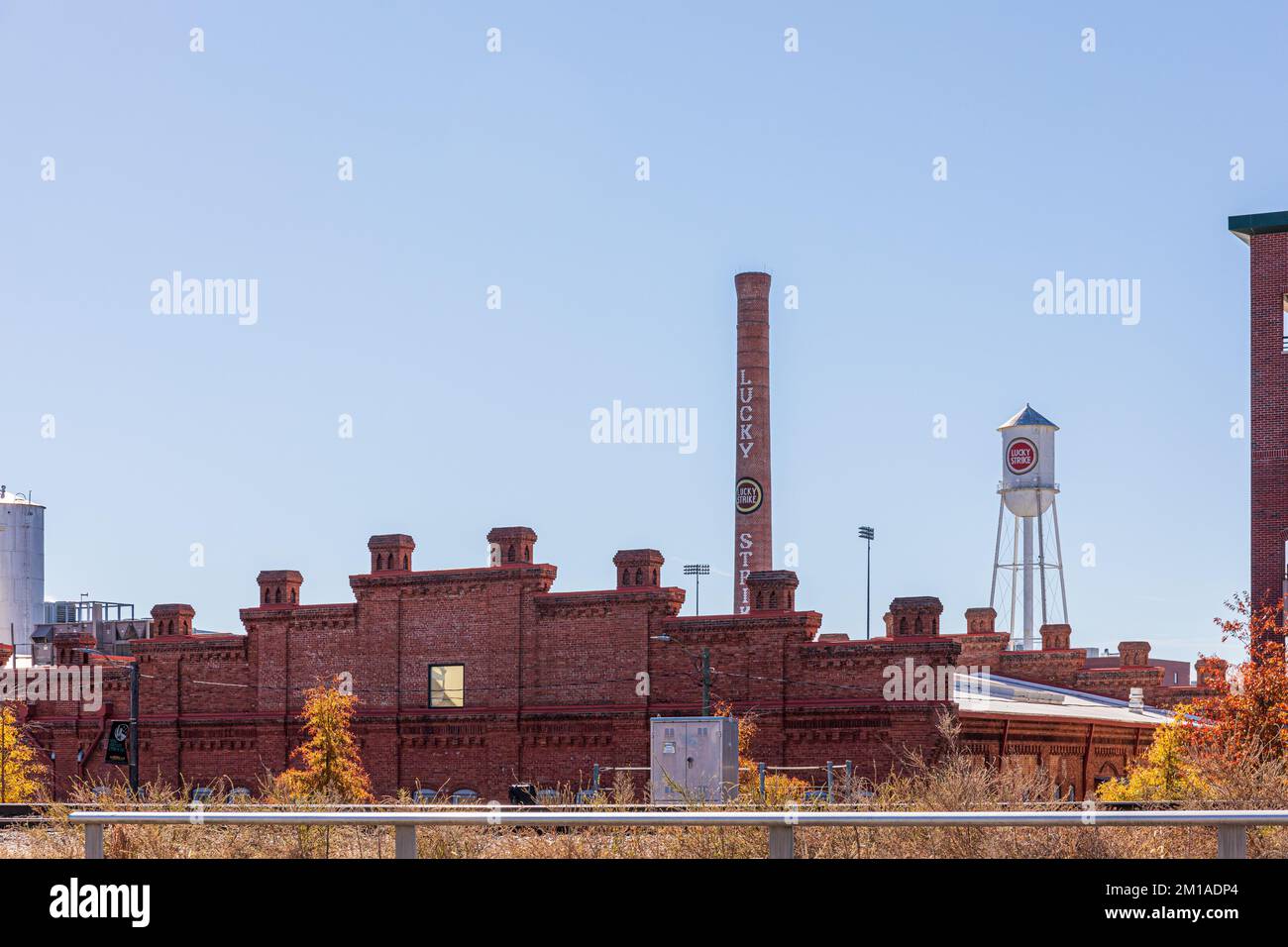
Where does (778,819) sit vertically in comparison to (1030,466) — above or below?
below

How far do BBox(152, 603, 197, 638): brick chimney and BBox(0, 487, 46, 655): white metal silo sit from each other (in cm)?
4562

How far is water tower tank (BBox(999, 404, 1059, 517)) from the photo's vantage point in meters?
78.6

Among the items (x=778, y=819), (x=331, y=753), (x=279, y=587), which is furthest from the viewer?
(x=279, y=587)

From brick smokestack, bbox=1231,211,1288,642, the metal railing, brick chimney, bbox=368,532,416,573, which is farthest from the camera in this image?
brick chimney, bbox=368,532,416,573

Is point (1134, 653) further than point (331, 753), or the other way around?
point (1134, 653)

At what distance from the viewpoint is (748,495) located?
74688mm

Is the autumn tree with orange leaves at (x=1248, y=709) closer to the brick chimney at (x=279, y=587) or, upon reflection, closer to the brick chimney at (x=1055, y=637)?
the brick chimney at (x=279, y=587)

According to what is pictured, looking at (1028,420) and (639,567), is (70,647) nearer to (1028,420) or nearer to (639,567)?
(639,567)

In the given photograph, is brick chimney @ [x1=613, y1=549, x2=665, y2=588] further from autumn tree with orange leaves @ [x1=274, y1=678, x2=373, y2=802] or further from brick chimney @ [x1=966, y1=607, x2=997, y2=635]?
brick chimney @ [x1=966, y1=607, x2=997, y2=635]

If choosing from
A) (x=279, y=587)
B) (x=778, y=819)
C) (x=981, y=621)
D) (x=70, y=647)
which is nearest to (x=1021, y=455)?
(x=981, y=621)

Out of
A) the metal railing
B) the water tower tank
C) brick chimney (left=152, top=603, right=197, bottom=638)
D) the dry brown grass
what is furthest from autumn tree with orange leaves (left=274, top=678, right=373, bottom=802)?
the metal railing

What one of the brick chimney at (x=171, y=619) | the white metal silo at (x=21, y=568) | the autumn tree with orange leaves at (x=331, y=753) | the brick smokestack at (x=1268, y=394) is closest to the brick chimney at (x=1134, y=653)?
the brick smokestack at (x=1268, y=394)

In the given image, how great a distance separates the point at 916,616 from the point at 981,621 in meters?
25.7
